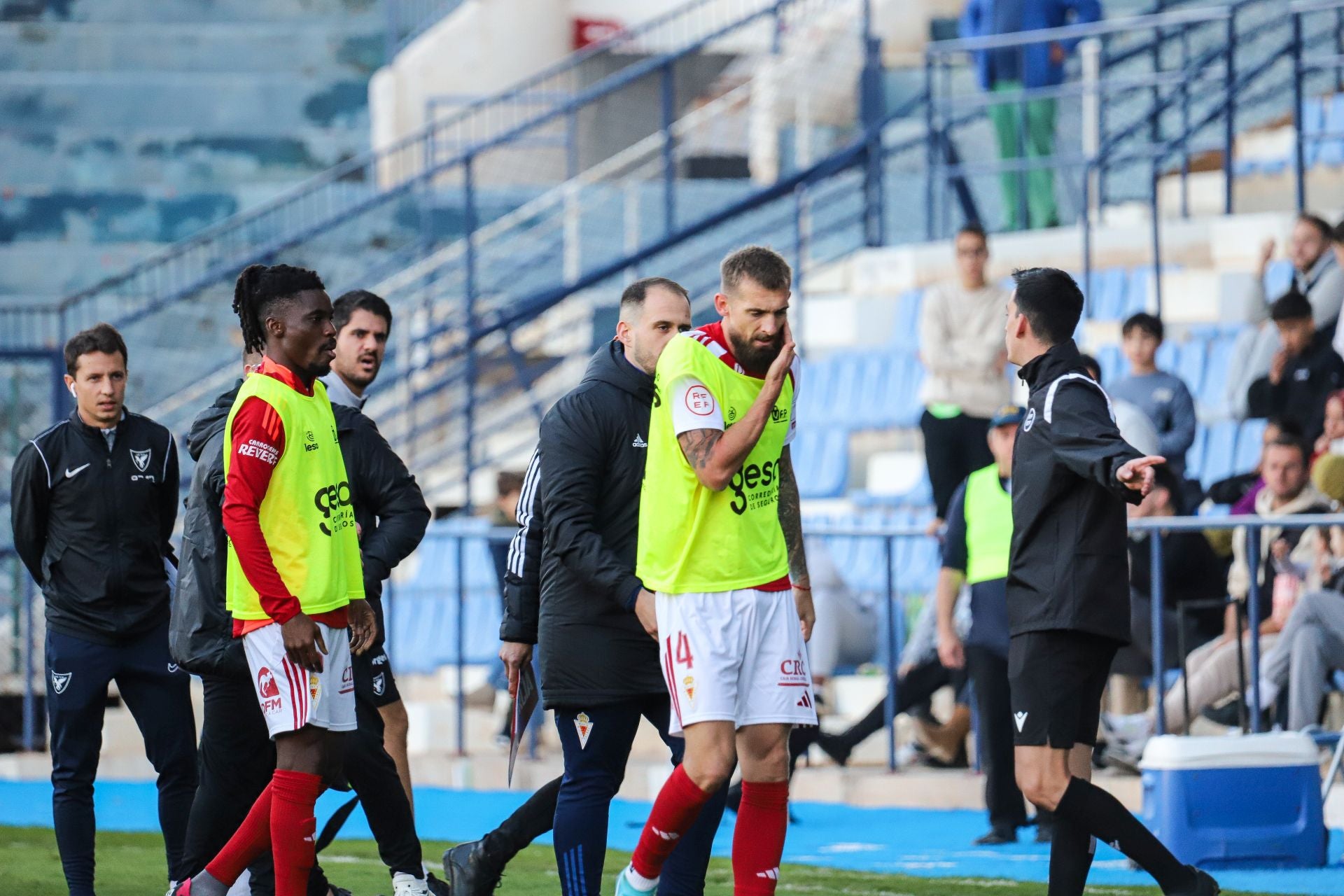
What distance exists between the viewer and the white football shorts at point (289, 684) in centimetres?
590

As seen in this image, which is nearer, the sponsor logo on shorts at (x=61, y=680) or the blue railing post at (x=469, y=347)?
the sponsor logo on shorts at (x=61, y=680)

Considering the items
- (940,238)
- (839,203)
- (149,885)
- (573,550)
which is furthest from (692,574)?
(839,203)

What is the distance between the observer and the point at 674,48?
21641mm

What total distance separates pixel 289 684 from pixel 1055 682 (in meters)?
2.08

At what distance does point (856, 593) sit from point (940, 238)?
16.1 ft

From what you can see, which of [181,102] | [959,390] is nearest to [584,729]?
[959,390]

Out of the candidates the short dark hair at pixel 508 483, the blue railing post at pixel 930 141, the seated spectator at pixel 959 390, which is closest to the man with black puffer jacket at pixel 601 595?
the seated spectator at pixel 959 390

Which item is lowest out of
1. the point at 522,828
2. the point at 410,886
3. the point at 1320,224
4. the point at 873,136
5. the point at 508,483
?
the point at 410,886

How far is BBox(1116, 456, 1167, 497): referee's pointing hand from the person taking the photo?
584 centimetres

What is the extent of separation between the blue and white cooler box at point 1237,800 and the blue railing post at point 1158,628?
109 cm

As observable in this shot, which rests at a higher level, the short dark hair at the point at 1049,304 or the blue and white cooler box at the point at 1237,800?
the short dark hair at the point at 1049,304

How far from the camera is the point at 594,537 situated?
6.18m

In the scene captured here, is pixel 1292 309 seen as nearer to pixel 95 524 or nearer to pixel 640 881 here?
pixel 95 524

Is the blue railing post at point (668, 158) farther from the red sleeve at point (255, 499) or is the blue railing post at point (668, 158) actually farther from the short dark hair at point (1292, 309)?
the red sleeve at point (255, 499)
